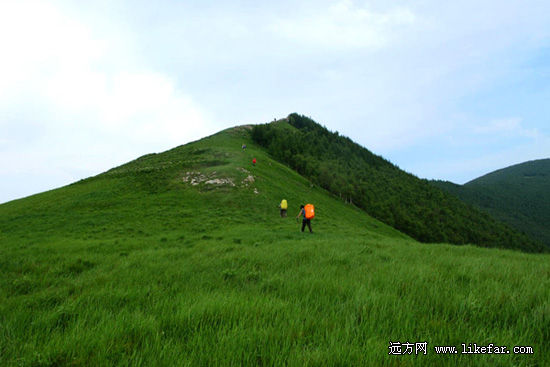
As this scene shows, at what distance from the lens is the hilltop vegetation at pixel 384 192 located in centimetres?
7250

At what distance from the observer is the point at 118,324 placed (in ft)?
9.07

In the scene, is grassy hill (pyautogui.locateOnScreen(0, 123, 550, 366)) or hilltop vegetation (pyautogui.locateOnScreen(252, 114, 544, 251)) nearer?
grassy hill (pyautogui.locateOnScreen(0, 123, 550, 366))

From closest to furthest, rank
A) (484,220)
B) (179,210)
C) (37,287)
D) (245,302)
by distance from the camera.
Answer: (245,302)
(37,287)
(179,210)
(484,220)

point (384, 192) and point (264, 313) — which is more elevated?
point (264, 313)

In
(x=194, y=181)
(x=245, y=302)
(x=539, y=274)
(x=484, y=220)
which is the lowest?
(x=484, y=220)

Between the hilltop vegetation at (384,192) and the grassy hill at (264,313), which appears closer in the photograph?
the grassy hill at (264,313)

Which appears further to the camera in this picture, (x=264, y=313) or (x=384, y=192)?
(x=384, y=192)

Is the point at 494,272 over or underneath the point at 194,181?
underneath

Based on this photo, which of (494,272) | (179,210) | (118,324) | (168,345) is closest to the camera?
(168,345)

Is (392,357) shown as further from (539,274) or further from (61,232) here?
(61,232)

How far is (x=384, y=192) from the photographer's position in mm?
104062

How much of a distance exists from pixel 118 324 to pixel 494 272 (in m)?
6.81

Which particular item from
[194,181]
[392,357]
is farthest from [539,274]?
[194,181]

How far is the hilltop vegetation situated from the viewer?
238 feet
